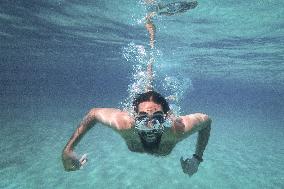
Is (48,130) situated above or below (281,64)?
below

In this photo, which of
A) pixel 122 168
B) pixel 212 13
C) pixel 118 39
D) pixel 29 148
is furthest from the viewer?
pixel 118 39

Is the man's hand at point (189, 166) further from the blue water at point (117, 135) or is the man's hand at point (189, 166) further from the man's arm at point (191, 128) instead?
the blue water at point (117, 135)

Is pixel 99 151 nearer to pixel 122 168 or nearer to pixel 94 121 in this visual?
pixel 122 168

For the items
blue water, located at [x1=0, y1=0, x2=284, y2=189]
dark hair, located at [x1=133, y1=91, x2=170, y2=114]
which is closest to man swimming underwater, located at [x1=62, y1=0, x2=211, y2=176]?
dark hair, located at [x1=133, y1=91, x2=170, y2=114]

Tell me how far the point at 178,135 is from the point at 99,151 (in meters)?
10.5

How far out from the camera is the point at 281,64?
105 ft

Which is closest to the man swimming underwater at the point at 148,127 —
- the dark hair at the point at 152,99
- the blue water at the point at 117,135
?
the dark hair at the point at 152,99

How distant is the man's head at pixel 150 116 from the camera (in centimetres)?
514

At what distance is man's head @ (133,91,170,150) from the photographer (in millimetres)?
5145

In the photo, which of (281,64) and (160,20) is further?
(281,64)

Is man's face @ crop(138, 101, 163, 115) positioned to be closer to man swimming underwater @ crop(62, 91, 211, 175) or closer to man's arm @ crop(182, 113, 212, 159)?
man swimming underwater @ crop(62, 91, 211, 175)

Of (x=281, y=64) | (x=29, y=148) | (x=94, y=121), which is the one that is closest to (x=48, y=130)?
(x=29, y=148)

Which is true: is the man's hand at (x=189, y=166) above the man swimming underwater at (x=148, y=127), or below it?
below

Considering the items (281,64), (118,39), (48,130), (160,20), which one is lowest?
(48,130)
